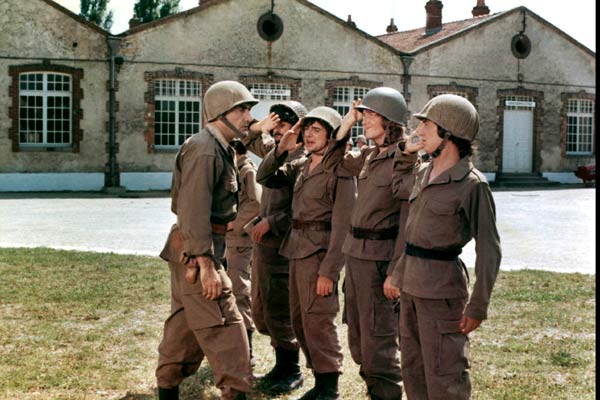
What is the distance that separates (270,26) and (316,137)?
74.3 ft

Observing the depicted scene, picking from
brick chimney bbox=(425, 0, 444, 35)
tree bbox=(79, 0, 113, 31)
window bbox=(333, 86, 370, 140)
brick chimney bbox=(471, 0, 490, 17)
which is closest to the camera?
window bbox=(333, 86, 370, 140)

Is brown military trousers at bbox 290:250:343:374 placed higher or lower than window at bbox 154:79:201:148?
lower

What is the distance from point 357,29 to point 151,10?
71.6ft

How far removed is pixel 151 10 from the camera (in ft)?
152

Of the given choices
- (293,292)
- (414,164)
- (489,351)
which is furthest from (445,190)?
(489,351)

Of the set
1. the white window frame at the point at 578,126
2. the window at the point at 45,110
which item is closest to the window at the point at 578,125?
the white window frame at the point at 578,126

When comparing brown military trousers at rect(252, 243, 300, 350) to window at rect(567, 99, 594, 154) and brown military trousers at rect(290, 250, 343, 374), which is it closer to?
brown military trousers at rect(290, 250, 343, 374)

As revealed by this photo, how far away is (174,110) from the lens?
86.4 ft

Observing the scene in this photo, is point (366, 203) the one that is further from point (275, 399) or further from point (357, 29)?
point (357, 29)

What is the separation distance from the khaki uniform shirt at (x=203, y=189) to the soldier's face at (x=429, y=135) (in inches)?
47.0

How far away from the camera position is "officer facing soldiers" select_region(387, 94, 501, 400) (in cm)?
391

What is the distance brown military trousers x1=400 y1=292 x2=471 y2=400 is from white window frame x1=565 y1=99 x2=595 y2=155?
30394mm

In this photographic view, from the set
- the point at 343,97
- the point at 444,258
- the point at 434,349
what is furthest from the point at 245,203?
the point at 343,97

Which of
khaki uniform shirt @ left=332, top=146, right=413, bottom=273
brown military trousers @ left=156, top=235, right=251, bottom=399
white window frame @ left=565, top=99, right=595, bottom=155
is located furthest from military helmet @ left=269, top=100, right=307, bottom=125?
white window frame @ left=565, top=99, right=595, bottom=155
